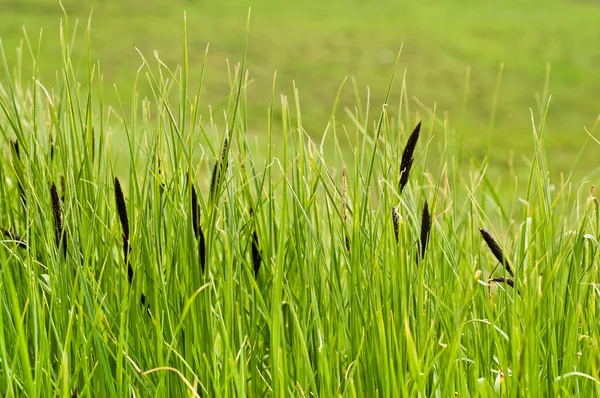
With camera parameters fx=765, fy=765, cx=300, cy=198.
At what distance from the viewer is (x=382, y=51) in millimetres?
11281

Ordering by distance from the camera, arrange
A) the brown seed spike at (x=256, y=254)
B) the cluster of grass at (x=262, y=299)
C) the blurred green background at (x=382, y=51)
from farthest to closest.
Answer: the blurred green background at (x=382, y=51) → the brown seed spike at (x=256, y=254) → the cluster of grass at (x=262, y=299)

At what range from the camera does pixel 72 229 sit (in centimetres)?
80

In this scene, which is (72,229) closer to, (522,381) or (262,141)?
(522,381)

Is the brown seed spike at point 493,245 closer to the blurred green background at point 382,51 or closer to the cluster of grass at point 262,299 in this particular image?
the cluster of grass at point 262,299

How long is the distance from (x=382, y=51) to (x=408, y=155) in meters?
10.8

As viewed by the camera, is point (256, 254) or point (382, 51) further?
point (382, 51)

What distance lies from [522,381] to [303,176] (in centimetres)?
31

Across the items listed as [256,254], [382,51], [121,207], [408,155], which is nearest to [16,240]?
[121,207]

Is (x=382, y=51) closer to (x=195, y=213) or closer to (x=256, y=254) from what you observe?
(x=256, y=254)

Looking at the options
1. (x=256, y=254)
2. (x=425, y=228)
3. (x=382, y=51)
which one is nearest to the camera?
(x=425, y=228)

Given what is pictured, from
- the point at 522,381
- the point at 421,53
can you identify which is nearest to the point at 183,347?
the point at 522,381

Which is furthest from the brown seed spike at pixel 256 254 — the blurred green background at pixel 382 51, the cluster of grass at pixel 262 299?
the blurred green background at pixel 382 51

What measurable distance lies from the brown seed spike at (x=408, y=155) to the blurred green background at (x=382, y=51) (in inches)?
294

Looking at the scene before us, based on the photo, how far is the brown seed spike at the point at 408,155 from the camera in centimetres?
75
